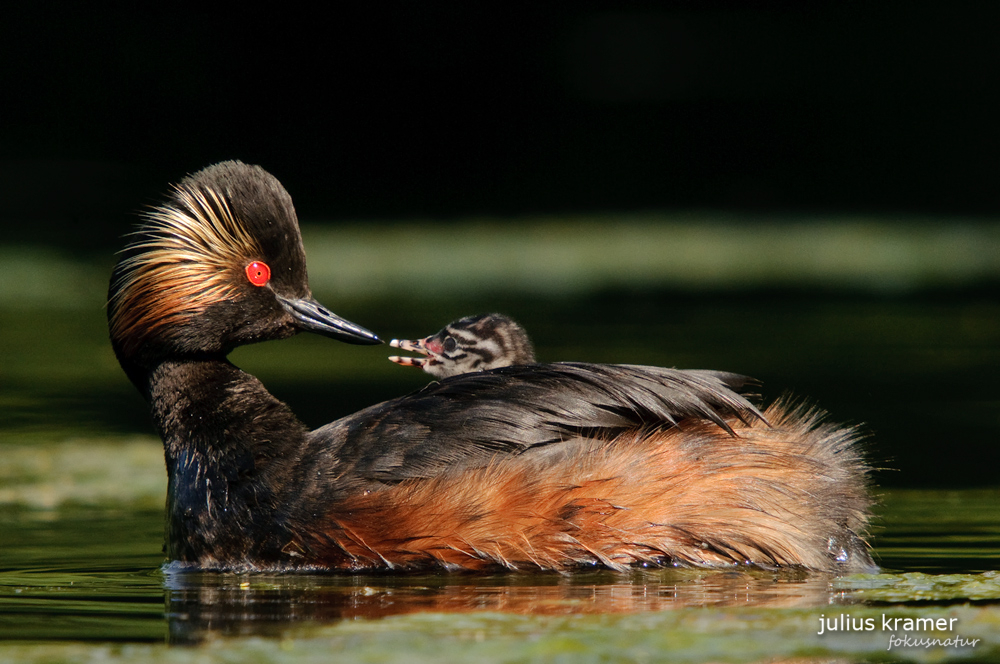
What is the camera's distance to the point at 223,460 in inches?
243

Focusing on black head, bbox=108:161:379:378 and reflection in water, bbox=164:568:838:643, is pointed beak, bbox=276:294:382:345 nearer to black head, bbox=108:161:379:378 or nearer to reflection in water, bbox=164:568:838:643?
black head, bbox=108:161:379:378

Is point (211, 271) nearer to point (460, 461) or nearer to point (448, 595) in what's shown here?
point (460, 461)

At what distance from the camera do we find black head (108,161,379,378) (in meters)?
6.28

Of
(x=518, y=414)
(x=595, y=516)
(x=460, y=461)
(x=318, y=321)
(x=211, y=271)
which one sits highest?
(x=211, y=271)

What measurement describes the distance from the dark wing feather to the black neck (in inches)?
11.0

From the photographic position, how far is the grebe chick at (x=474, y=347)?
24.7 feet

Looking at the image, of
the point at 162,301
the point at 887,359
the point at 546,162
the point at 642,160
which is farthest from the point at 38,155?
the point at 162,301

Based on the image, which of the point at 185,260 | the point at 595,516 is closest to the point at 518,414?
the point at 595,516

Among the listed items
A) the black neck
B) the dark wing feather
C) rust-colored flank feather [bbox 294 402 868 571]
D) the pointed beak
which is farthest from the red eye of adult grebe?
rust-colored flank feather [bbox 294 402 868 571]

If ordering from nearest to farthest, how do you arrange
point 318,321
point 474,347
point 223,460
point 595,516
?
point 595,516 → point 223,460 → point 318,321 → point 474,347

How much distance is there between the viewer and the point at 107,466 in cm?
847

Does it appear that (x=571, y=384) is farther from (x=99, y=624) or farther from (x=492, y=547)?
A: (x=99, y=624)

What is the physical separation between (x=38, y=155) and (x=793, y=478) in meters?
21.2

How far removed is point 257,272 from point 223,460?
79 centimetres
